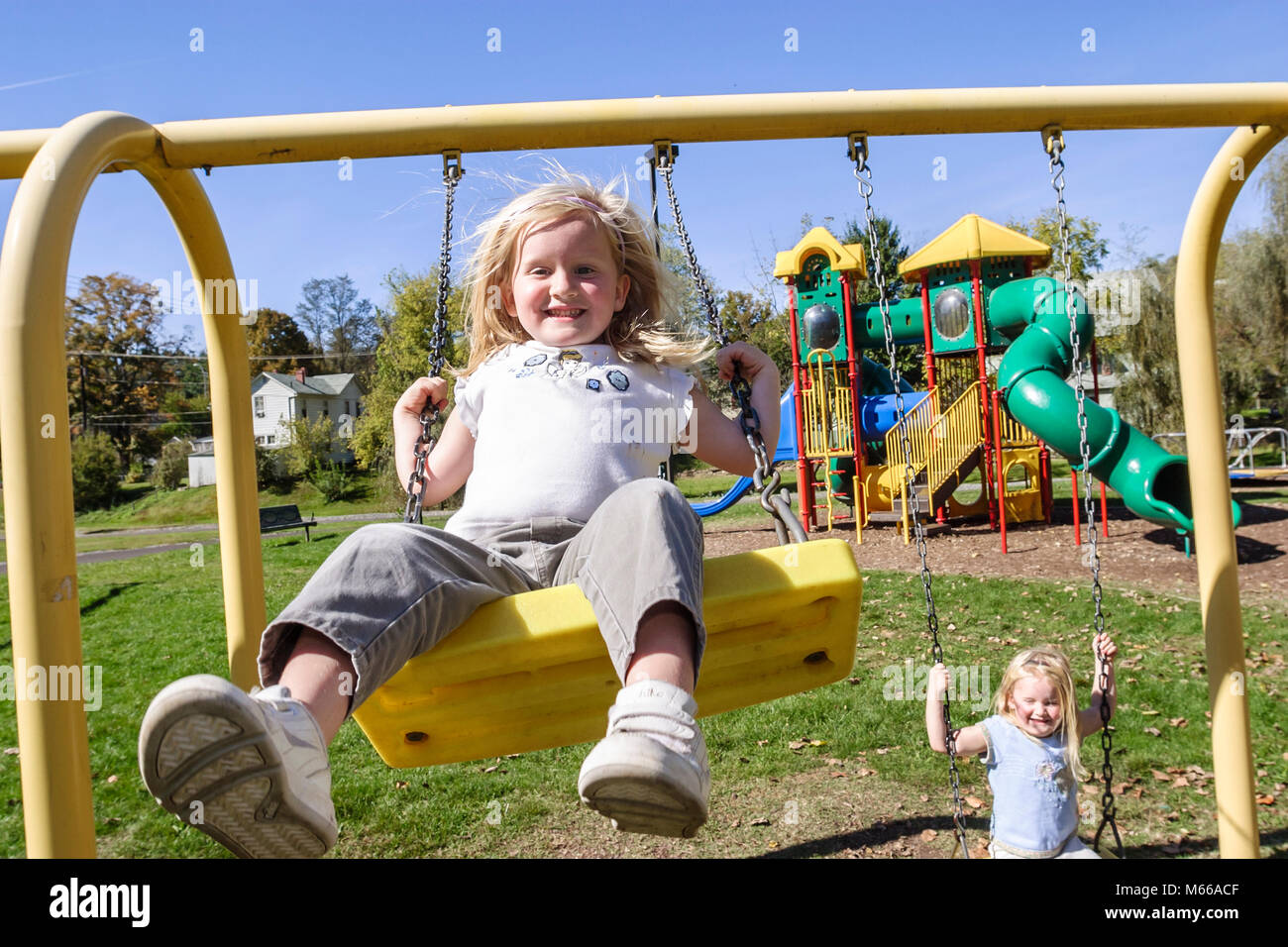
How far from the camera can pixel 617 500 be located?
187 cm

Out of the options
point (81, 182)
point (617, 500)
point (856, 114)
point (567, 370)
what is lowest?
point (617, 500)

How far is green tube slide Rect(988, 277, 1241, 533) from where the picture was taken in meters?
9.19

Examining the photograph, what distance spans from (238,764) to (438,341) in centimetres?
119

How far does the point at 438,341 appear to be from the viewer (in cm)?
229

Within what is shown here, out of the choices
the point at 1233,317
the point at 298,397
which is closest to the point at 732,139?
the point at 1233,317

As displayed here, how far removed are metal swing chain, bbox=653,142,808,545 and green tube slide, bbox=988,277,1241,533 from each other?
7370mm

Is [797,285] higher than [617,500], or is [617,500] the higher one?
[797,285]

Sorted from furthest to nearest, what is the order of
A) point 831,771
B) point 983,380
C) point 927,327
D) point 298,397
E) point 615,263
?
1. point 298,397
2. point 927,327
3. point 983,380
4. point 831,771
5. point 615,263

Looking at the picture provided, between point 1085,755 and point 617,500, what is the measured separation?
307 centimetres

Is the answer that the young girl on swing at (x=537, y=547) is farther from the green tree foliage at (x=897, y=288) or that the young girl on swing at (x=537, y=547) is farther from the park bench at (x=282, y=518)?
the green tree foliage at (x=897, y=288)

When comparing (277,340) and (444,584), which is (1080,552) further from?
(277,340)

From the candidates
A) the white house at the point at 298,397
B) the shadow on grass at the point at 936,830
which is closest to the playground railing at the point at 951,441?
the shadow on grass at the point at 936,830

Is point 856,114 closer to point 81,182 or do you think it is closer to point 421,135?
point 421,135

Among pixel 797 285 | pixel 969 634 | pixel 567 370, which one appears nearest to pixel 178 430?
pixel 797 285
